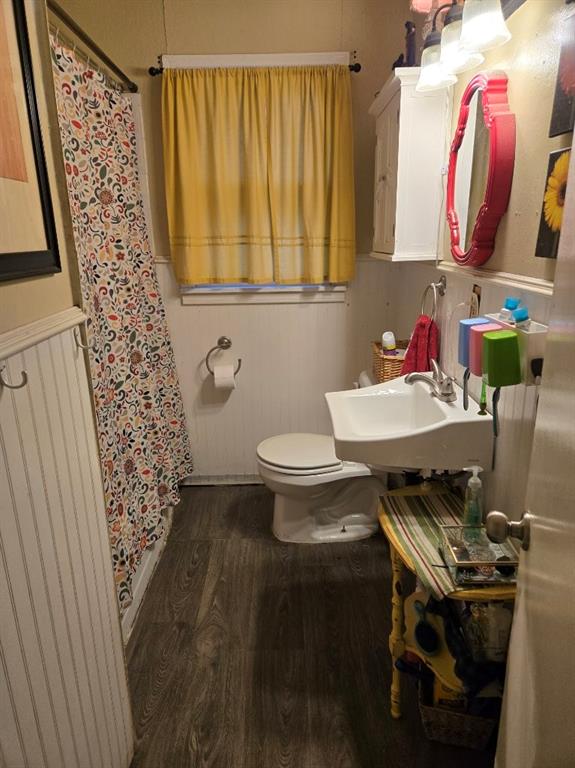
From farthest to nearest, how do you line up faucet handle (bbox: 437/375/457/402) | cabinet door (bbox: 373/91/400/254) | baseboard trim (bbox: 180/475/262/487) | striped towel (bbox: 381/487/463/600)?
baseboard trim (bbox: 180/475/262/487), cabinet door (bbox: 373/91/400/254), faucet handle (bbox: 437/375/457/402), striped towel (bbox: 381/487/463/600)

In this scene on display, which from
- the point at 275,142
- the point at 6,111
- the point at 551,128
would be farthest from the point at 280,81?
the point at 6,111

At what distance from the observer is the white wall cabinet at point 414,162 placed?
5.67 ft

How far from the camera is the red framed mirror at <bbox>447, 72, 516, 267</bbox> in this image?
4.23 ft

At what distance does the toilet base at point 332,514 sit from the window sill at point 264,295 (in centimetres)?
101

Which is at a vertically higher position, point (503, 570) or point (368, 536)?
point (503, 570)

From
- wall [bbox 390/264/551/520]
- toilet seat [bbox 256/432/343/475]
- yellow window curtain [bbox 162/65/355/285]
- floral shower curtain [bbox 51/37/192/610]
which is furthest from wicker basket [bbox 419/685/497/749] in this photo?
yellow window curtain [bbox 162/65/355/285]

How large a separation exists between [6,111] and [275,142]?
1.81m

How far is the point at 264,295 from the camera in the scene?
2664 mm

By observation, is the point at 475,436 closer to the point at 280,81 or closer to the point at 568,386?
the point at 568,386

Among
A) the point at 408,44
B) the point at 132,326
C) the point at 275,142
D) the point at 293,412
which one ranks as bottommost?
the point at 293,412

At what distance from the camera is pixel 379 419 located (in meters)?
1.80

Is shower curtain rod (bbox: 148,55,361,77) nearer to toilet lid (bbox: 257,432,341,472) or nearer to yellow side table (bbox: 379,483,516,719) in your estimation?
toilet lid (bbox: 257,432,341,472)

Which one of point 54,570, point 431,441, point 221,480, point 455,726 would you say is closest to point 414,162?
point 431,441

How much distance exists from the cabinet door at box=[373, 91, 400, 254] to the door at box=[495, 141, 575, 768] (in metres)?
1.23
